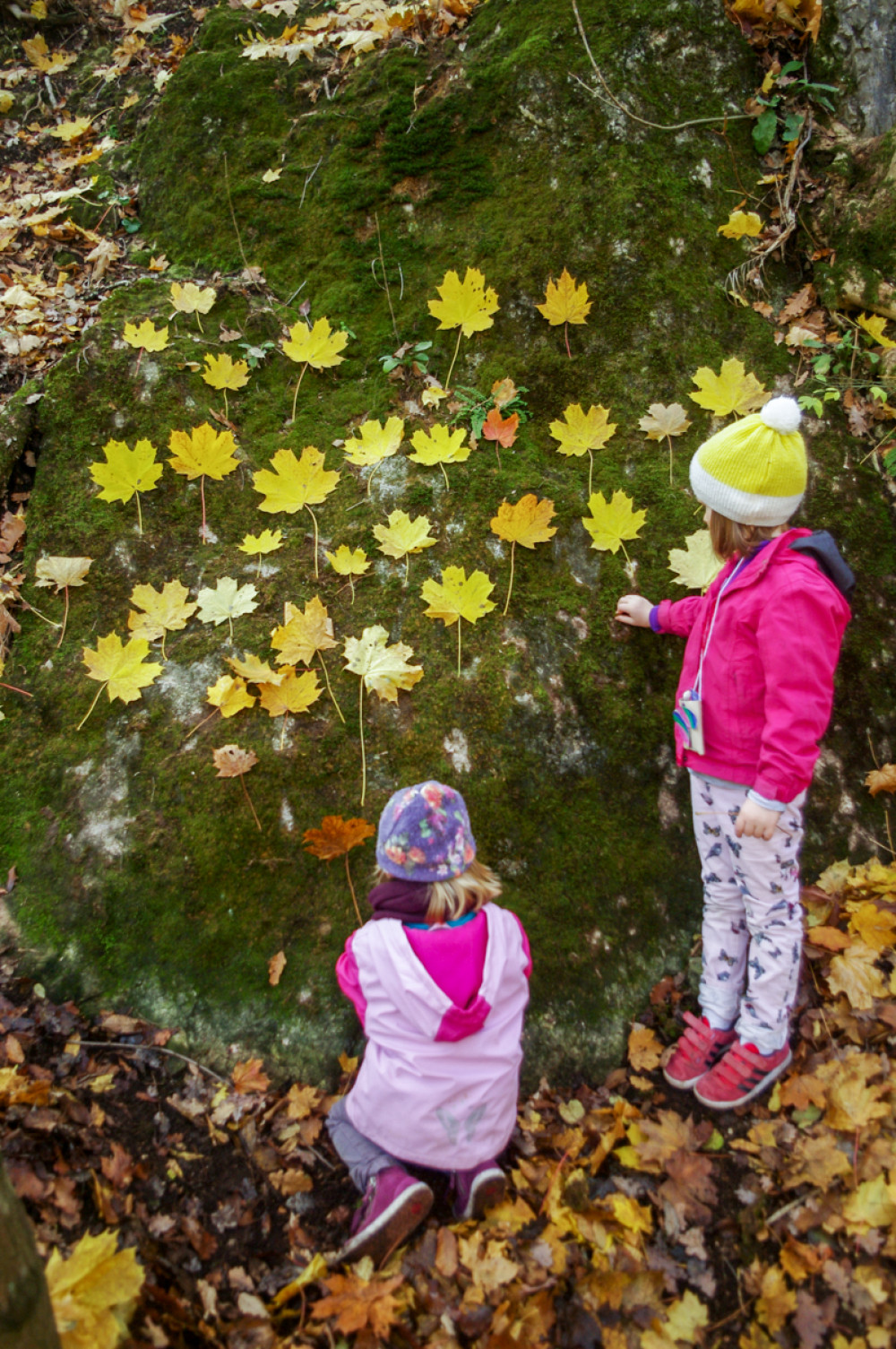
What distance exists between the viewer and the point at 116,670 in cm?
280

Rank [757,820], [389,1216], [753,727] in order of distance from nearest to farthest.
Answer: [389,1216] → [757,820] → [753,727]

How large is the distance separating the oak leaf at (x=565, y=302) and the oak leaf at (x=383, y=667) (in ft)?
5.44

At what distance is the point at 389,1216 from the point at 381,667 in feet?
5.51

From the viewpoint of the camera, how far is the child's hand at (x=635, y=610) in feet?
9.21

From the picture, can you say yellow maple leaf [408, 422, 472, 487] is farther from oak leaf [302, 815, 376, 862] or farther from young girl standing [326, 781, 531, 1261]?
young girl standing [326, 781, 531, 1261]

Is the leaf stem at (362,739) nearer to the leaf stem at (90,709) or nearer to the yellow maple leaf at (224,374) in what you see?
the leaf stem at (90,709)

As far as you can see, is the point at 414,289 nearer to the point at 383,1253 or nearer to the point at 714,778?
the point at 714,778

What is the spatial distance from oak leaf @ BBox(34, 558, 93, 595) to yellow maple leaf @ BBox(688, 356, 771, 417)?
8.62 ft

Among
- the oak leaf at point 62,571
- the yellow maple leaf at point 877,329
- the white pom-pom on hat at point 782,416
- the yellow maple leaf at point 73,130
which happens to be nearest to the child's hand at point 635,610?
the white pom-pom on hat at point 782,416

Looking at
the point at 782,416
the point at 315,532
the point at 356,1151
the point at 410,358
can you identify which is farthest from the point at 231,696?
the point at 782,416

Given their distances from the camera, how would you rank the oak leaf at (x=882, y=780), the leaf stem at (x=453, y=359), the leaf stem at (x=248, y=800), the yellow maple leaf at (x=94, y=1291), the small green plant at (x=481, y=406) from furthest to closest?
1. the leaf stem at (x=453, y=359)
2. the small green plant at (x=481, y=406)
3. the oak leaf at (x=882, y=780)
4. the leaf stem at (x=248, y=800)
5. the yellow maple leaf at (x=94, y=1291)

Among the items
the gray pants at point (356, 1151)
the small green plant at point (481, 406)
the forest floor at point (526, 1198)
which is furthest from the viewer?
the small green plant at point (481, 406)

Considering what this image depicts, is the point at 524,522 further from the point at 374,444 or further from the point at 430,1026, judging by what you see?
the point at 430,1026

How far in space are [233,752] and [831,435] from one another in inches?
111
